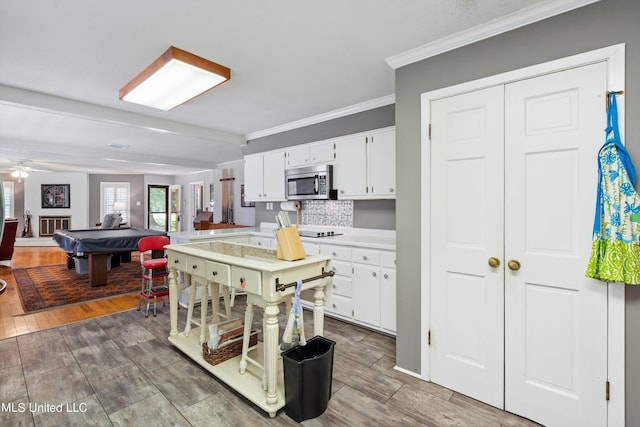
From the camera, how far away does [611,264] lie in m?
1.57

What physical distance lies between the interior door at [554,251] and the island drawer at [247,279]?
1598 mm

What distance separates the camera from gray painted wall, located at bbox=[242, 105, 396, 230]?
3469 mm

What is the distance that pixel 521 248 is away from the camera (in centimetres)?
193

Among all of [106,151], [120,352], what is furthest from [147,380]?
[106,151]

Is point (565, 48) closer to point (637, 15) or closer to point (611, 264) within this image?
point (637, 15)

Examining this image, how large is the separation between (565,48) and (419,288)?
1764 mm

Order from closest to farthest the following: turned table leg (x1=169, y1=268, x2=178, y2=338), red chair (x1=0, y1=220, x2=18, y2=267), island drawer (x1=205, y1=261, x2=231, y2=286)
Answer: island drawer (x1=205, y1=261, x2=231, y2=286) < turned table leg (x1=169, y1=268, x2=178, y2=338) < red chair (x1=0, y1=220, x2=18, y2=267)

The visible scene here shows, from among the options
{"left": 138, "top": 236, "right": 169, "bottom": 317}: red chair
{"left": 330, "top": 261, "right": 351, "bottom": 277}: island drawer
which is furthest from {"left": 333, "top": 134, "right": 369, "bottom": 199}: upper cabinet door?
{"left": 138, "top": 236, "right": 169, "bottom": 317}: red chair

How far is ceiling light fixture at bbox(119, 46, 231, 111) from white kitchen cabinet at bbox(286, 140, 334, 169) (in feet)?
5.24

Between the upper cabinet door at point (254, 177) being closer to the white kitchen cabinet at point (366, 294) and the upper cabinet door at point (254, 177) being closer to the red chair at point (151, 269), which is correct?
the red chair at point (151, 269)

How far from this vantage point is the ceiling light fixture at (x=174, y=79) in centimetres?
229

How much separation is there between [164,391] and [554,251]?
2724 mm

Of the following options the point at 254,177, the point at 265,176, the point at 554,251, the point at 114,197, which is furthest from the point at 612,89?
the point at 114,197

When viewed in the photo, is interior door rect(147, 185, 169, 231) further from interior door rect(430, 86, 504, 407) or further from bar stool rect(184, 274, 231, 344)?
interior door rect(430, 86, 504, 407)
